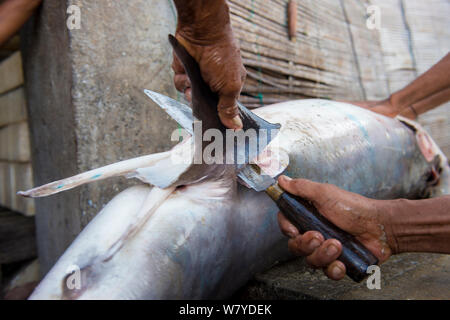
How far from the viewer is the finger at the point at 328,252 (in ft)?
3.83

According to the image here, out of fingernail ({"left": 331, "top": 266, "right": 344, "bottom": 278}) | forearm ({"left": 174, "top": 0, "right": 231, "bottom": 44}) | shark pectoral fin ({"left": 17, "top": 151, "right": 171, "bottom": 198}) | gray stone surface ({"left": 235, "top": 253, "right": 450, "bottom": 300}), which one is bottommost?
gray stone surface ({"left": 235, "top": 253, "right": 450, "bottom": 300})

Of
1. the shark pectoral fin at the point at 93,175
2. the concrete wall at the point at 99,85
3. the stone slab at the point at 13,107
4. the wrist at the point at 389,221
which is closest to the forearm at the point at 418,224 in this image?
the wrist at the point at 389,221

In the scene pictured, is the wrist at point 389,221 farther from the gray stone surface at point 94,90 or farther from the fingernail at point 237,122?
the gray stone surface at point 94,90

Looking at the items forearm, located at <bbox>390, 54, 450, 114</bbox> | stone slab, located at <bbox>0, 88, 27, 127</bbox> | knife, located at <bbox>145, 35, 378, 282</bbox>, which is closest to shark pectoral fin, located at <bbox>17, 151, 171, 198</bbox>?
knife, located at <bbox>145, 35, 378, 282</bbox>

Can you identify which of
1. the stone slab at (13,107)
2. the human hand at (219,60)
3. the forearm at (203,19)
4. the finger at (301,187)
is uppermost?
the stone slab at (13,107)

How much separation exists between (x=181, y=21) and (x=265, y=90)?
6.62 ft

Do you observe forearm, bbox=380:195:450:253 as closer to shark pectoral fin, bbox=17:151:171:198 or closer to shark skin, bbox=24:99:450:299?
shark skin, bbox=24:99:450:299

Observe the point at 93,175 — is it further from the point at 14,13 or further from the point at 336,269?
the point at 14,13

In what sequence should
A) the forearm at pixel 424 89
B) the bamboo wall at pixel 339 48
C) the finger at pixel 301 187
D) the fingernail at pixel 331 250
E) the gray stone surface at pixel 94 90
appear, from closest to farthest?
the fingernail at pixel 331 250, the finger at pixel 301 187, the gray stone surface at pixel 94 90, the forearm at pixel 424 89, the bamboo wall at pixel 339 48

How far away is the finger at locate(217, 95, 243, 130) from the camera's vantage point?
1017 mm

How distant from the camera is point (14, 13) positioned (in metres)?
1.99

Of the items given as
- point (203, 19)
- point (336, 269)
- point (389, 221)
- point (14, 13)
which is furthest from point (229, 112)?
point (14, 13)

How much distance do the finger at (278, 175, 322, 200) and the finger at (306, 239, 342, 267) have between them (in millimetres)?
184
